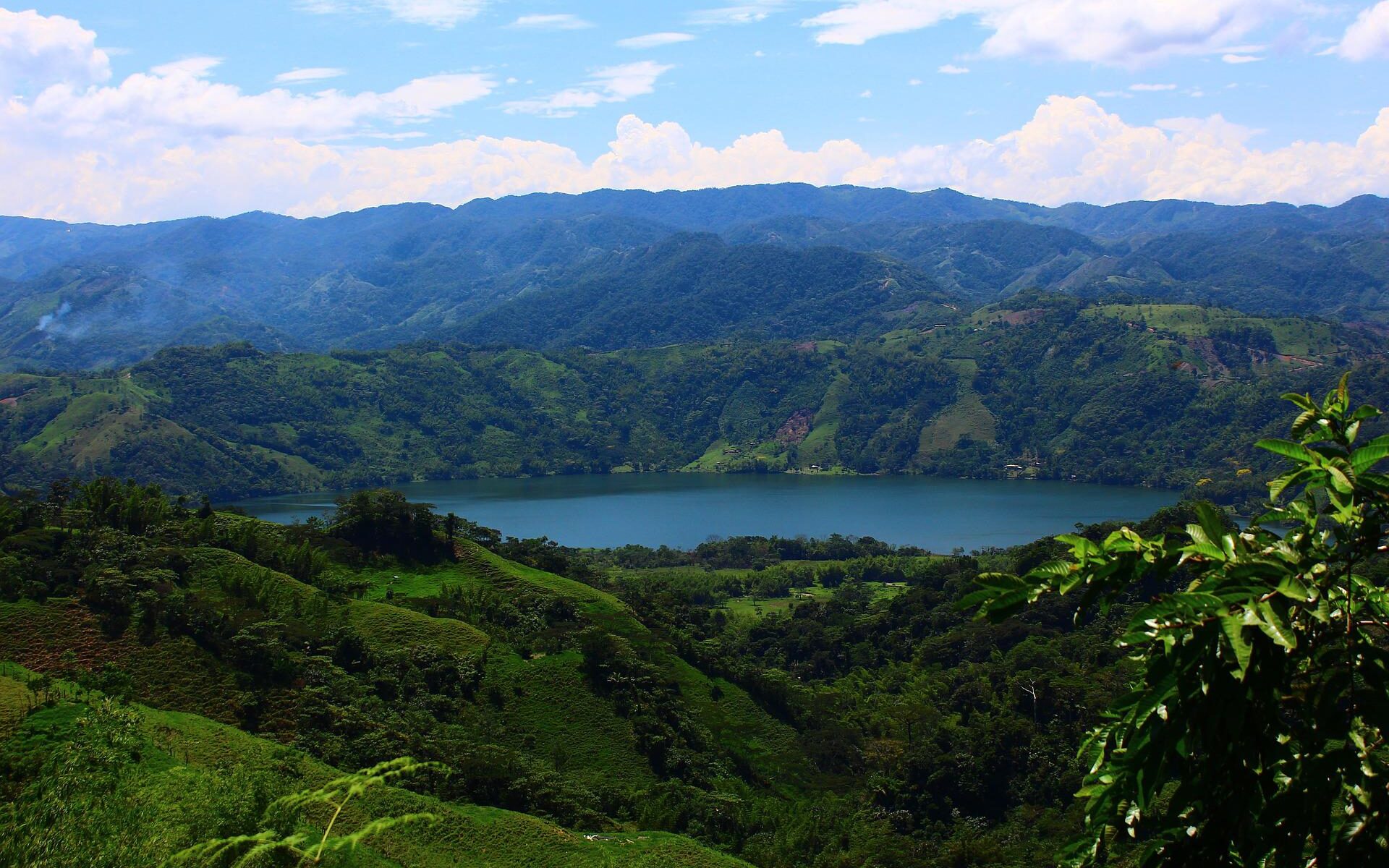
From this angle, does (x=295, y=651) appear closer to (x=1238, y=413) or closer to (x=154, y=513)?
(x=154, y=513)

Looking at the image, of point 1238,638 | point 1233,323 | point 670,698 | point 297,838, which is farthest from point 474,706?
→ point 1233,323

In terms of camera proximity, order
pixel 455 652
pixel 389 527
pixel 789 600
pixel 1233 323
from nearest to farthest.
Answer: pixel 455 652 < pixel 389 527 < pixel 789 600 < pixel 1233 323

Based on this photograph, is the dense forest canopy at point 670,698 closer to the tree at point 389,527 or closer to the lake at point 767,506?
the tree at point 389,527

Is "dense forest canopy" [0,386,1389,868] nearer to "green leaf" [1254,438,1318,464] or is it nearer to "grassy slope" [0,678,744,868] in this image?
"green leaf" [1254,438,1318,464]

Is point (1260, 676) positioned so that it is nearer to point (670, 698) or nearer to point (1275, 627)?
point (1275, 627)

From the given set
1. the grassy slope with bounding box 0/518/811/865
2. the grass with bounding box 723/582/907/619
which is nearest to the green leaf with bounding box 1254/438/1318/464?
the grassy slope with bounding box 0/518/811/865

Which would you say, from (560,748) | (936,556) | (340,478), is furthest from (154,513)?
(340,478)
